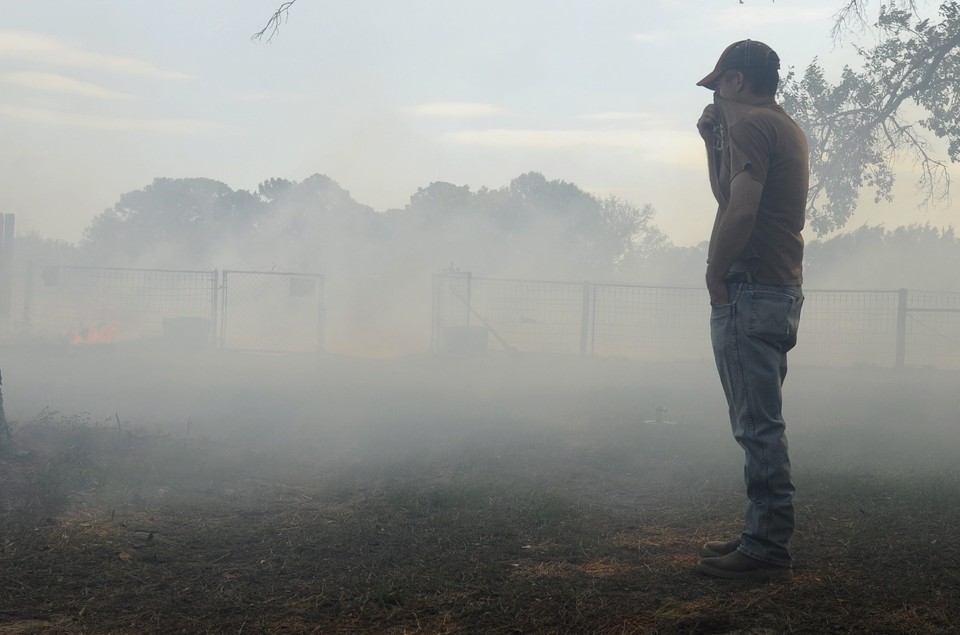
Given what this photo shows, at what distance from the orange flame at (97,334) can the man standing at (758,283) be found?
17.0 metres

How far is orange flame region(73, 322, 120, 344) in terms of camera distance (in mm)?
18164

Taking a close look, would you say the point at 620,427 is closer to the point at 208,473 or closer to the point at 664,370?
the point at 208,473

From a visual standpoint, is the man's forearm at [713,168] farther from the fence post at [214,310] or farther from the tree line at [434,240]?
the tree line at [434,240]

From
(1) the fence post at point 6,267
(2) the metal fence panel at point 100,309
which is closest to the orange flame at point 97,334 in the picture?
(2) the metal fence panel at point 100,309

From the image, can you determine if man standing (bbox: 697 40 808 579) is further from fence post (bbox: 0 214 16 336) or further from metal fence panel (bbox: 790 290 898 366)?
metal fence panel (bbox: 790 290 898 366)

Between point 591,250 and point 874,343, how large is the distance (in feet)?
74.3

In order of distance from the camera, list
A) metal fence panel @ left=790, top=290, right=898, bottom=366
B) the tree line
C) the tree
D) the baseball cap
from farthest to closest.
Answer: the tree
the tree line
metal fence panel @ left=790, top=290, right=898, bottom=366
the baseball cap

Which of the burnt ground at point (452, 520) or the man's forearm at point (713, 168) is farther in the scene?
the man's forearm at point (713, 168)

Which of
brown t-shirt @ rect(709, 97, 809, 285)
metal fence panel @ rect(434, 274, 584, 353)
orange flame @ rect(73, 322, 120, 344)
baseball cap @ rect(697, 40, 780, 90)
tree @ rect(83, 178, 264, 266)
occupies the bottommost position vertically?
orange flame @ rect(73, 322, 120, 344)

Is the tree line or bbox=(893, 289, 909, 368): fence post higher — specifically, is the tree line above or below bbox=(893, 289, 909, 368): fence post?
above

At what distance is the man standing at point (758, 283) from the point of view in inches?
128

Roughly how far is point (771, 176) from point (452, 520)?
250 cm

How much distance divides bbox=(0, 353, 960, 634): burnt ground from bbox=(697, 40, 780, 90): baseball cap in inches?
83.8

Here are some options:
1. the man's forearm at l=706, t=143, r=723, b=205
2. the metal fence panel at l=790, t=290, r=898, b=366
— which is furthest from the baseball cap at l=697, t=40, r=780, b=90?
the metal fence panel at l=790, t=290, r=898, b=366
